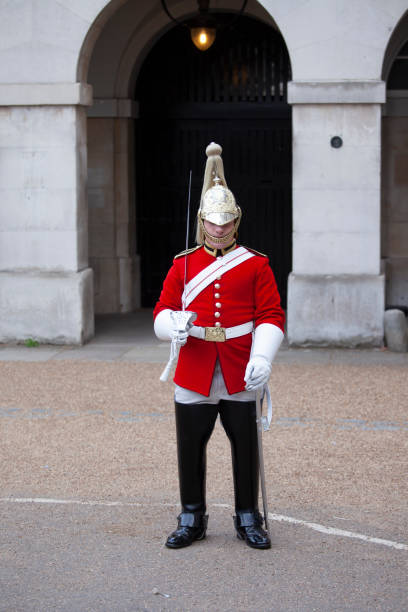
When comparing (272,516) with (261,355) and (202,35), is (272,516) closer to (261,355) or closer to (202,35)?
(261,355)

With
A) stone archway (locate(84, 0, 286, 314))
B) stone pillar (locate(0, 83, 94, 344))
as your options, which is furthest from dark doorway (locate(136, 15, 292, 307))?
stone pillar (locate(0, 83, 94, 344))

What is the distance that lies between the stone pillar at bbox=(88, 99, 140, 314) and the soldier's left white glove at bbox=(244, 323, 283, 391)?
889cm

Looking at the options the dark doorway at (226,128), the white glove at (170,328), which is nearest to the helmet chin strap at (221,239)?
the white glove at (170,328)

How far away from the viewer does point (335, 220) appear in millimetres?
10852

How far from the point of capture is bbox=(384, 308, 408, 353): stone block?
1075cm

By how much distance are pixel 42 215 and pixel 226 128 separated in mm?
3652

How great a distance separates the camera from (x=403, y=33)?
1321 cm

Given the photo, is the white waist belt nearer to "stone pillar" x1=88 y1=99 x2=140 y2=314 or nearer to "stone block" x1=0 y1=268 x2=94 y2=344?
"stone block" x1=0 y1=268 x2=94 y2=344

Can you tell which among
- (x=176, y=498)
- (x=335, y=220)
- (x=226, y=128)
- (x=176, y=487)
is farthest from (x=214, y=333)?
(x=226, y=128)

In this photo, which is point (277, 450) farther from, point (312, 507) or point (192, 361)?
point (192, 361)

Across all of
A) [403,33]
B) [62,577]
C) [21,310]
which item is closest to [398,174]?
[403,33]

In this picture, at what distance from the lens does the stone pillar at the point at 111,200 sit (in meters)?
13.6

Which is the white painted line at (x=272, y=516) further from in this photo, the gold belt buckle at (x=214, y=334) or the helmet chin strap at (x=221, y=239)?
the helmet chin strap at (x=221, y=239)

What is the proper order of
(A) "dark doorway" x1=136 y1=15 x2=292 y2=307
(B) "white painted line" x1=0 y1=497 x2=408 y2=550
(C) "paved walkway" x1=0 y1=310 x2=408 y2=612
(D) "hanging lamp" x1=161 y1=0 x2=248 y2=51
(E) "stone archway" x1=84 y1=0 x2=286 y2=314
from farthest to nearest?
(A) "dark doorway" x1=136 y1=15 x2=292 y2=307 < (E) "stone archway" x1=84 y1=0 x2=286 y2=314 < (D) "hanging lamp" x1=161 y1=0 x2=248 y2=51 < (B) "white painted line" x1=0 y1=497 x2=408 y2=550 < (C) "paved walkway" x1=0 y1=310 x2=408 y2=612
